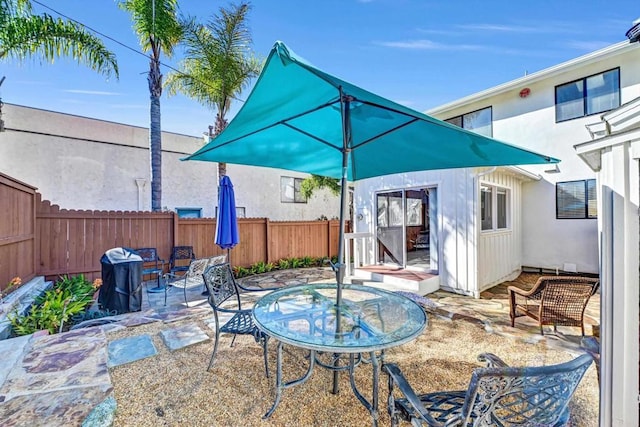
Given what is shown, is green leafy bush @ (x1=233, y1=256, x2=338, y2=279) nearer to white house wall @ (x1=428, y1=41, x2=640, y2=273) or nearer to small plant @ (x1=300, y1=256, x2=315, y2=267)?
small plant @ (x1=300, y1=256, x2=315, y2=267)

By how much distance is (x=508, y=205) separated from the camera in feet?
24.7

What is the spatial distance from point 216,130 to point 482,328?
8176 millimetres

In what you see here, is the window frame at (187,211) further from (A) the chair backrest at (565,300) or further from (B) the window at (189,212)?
(A) the chair backrest at (565,300)

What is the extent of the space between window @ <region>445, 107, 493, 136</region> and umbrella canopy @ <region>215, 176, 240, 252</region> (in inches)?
310

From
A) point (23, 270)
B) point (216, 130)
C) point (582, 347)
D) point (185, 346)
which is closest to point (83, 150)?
point (216, 130)

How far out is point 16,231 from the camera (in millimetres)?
4480

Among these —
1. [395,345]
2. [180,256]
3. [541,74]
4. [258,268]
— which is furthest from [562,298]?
[180,256]

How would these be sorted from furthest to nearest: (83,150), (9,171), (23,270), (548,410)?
(83,150)
(9,171)
(23,270)
(548,410)

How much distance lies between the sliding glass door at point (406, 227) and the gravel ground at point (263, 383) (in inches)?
132

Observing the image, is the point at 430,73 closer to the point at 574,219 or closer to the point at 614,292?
the point at 574,219

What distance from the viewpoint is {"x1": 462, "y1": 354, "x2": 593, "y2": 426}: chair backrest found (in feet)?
4.05

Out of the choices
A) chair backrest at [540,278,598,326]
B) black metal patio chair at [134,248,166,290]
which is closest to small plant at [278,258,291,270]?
black metal patio chair at [134,248,166,290]

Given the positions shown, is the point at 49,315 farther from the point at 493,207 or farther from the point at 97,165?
the point at 493,207

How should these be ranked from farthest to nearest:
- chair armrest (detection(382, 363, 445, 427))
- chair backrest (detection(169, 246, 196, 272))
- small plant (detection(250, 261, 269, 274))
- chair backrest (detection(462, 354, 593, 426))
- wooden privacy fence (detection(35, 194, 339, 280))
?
small plant (detection(250, 261, 269, 274)) < chair backrest (detection(169, 246, 196, 272)) < wooden privacy fence (detection(35, 194, 339, 280)) < chair armrest (detection(382, 363, 445, 427)) < chair backrest (detection(462, 354, 593, 426))
